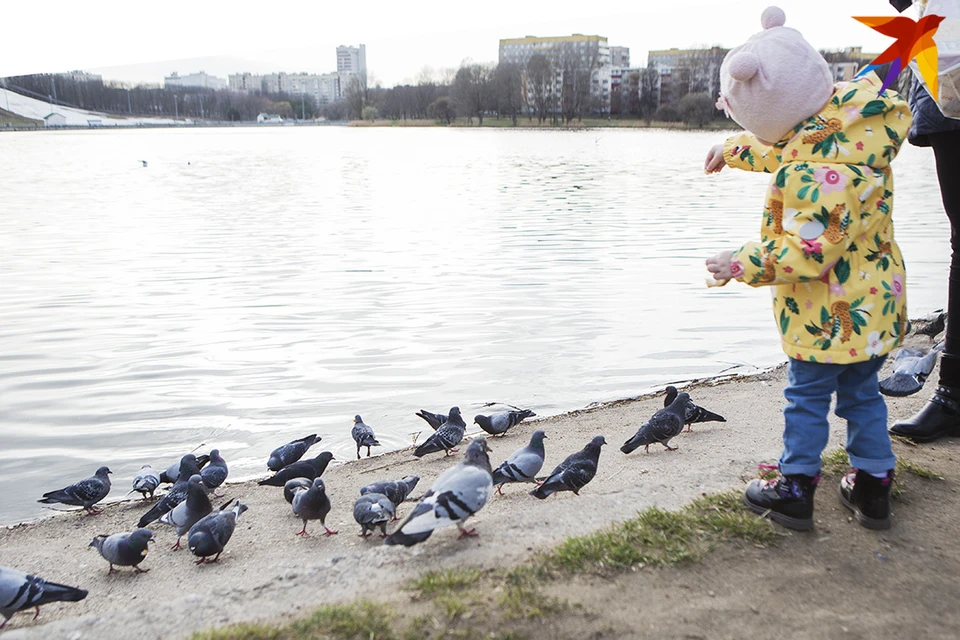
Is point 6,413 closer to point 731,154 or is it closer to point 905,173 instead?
point 731,154

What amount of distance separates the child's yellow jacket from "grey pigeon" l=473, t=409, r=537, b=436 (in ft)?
12.7

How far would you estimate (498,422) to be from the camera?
7.07 m

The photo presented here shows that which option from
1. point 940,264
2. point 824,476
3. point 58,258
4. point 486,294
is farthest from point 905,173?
point 824,476

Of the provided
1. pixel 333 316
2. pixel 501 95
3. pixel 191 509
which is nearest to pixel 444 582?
pixel 191 509

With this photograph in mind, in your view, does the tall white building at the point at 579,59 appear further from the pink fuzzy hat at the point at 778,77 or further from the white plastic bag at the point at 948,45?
the pink fuzzy hat at the point at 778,77

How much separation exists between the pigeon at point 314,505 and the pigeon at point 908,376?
13.4ft

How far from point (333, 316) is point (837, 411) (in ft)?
29.4

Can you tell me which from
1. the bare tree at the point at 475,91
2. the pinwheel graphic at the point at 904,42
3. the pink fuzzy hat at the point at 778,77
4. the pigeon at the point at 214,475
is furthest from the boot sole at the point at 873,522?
the bare tree at the point at 475,91

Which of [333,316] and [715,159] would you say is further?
[333,316]

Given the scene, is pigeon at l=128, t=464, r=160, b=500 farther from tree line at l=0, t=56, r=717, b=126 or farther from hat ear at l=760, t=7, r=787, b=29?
tree line at l=0, t=56, r=717, b=126

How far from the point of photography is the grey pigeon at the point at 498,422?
7062 mm

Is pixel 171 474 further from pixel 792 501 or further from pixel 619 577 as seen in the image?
pixel 792 501

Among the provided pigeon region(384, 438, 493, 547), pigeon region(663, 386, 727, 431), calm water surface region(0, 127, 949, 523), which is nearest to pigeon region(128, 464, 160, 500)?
calm water surface region(0, 127, 949, 523)

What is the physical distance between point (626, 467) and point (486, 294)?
7.77 meters
